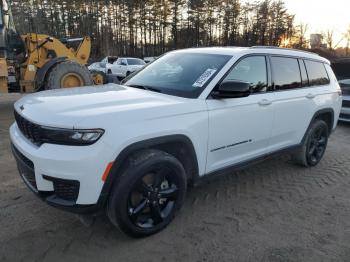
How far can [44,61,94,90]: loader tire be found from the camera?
9.34 meters

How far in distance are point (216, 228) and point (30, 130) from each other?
2033 mm

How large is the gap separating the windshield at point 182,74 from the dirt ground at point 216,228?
137 cm

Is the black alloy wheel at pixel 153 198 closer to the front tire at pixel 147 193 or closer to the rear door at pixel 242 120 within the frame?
the front tire at pixel 147 193

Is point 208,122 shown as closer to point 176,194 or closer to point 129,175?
point 176,194

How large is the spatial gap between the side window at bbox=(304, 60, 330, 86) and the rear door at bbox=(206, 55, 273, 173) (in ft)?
3.99

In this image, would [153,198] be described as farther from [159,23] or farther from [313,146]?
[159,23]

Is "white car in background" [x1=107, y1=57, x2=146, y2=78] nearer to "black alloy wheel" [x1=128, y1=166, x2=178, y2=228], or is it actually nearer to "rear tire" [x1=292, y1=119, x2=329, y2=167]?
"rear tire" [x1=292, y1=119, x2=329, y2=167]

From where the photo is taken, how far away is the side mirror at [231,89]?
11.2 ft

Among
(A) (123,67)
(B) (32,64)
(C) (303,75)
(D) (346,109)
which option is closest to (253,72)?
(C) (303,75)

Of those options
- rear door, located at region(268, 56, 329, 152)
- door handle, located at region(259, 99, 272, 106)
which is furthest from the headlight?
rear door, located at region(268, 56, 329, 152)

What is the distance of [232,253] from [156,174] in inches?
39.3

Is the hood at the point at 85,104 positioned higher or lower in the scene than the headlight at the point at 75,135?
higher

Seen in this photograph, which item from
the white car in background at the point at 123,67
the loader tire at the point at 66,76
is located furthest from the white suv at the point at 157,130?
the white car in background at the point at 123,67

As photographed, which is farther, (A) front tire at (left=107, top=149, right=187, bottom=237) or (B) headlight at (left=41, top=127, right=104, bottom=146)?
(A) front tire at (left=107, top=149, right=187, bottom=237)
